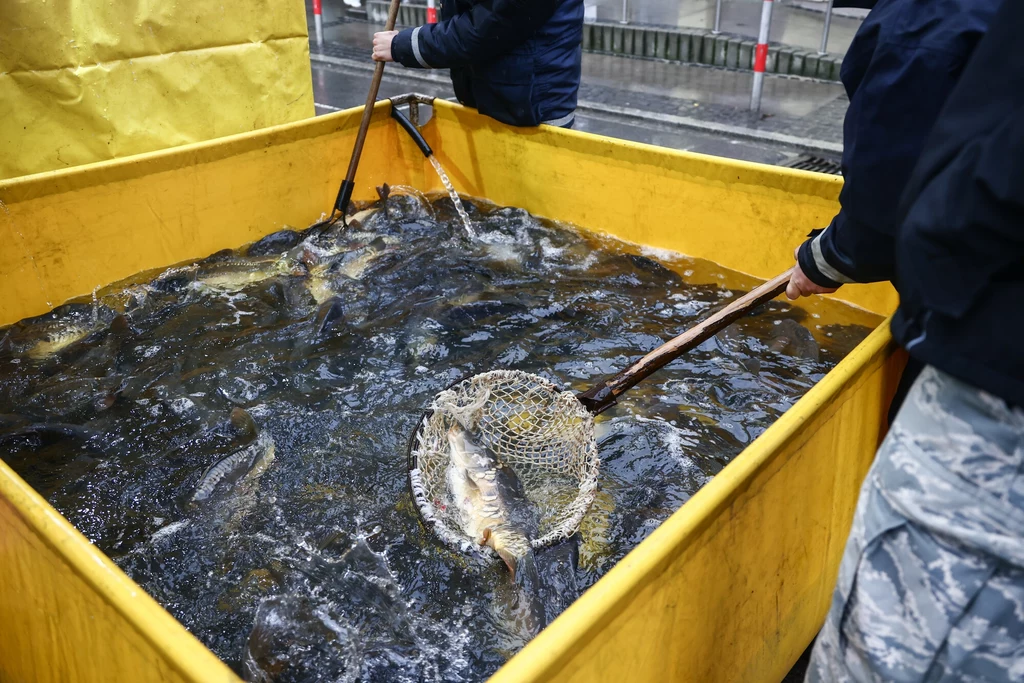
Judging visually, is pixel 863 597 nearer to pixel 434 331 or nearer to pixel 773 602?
pixel 773 602

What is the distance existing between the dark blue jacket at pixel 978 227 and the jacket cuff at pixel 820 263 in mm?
688

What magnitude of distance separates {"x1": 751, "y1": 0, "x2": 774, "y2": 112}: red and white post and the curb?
3.92 ft

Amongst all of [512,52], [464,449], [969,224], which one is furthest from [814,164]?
[969,224]

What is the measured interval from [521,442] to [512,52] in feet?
7.50

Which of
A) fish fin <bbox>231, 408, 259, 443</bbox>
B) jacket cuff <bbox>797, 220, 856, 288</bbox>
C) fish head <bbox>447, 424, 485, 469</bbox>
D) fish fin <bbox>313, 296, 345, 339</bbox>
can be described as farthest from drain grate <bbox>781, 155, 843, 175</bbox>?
fish fin <bbox>231, 408, 259, 443</bbox>

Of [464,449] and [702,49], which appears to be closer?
[464,449]

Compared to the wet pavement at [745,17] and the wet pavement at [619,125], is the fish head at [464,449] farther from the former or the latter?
the wet pavement at [745,17]

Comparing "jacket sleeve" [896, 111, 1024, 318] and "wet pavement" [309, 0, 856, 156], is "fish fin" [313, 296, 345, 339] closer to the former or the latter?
"jacket sleeve" [896, 111, 1024, 318]

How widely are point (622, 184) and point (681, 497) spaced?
1.90 metres

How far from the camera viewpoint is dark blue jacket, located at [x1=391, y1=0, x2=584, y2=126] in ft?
12.3

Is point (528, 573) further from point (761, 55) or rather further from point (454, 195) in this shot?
point (761, 55)

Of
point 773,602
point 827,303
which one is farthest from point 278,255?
point 773,602

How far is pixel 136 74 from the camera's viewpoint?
14.3 ft

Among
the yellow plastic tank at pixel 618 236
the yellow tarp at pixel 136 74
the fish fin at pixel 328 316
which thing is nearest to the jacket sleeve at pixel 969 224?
the yellow plastic tank at pixel 618 236
